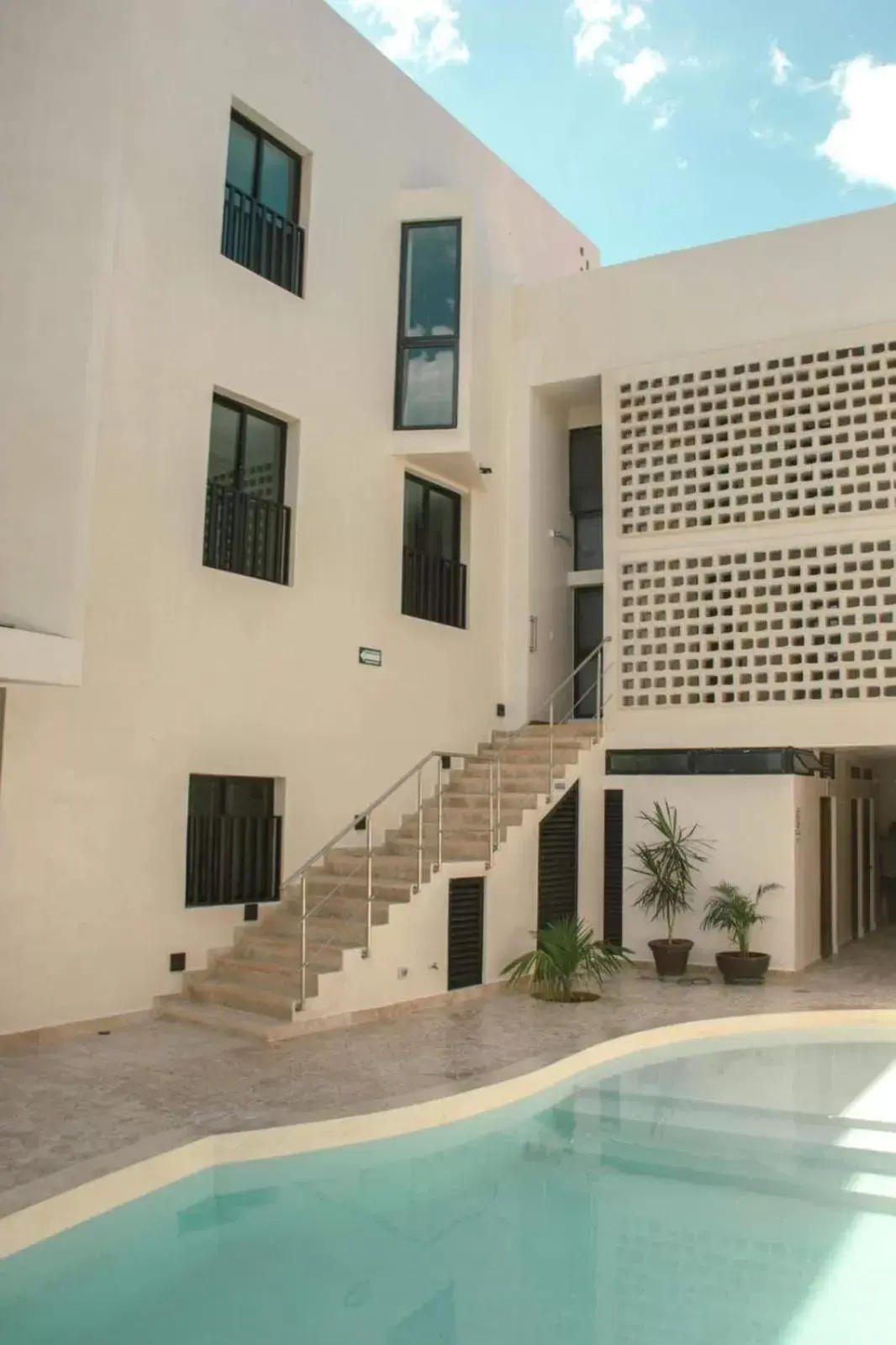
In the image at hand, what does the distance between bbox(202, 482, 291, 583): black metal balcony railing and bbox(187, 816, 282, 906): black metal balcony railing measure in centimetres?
212

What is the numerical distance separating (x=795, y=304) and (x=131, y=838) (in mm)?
8477

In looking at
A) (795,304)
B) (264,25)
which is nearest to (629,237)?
(795,304)

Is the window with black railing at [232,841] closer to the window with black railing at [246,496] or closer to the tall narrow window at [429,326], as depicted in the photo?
the window with black railing at [246,496]

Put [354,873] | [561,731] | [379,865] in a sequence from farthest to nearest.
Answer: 1. [561,731]
2. [379,865]
3. [354,873]

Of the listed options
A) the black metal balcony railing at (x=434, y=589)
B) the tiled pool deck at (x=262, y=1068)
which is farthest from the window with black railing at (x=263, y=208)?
the tiled pool deck at (x=262, y=1068)

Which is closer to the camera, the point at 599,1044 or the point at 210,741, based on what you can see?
the point at 599,1044

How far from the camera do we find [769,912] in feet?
35.5

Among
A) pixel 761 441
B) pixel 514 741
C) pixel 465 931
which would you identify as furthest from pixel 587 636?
pixel 465 931

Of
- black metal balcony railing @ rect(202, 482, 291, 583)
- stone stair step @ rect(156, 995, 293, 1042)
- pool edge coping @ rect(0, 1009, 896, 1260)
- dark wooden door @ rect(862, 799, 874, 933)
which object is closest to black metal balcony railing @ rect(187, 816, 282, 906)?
stone stair step @ rect(156, 995, 293, 1042)

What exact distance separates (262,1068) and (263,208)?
7389mm

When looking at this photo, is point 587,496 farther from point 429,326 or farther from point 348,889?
point 348,889

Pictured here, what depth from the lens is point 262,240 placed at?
996 centimetres

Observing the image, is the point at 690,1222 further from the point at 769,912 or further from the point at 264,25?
the point at 264,25

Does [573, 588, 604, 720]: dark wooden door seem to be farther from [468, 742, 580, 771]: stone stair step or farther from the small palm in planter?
the small palm in planter
